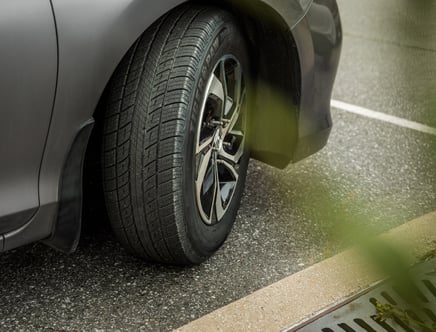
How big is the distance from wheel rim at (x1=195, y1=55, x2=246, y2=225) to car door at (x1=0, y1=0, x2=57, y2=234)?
54 cm

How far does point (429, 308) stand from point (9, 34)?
4.47ft

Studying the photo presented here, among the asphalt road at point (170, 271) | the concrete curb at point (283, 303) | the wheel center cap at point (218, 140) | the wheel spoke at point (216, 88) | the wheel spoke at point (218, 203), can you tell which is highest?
the wheel spoke at point (216, 88)

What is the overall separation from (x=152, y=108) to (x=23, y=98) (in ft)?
1.46

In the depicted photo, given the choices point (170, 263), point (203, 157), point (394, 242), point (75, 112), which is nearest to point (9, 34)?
point (75, 112)

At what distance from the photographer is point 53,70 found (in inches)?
70.3

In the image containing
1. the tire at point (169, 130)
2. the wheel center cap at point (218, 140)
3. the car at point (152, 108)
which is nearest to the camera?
the car at point (152, 108)

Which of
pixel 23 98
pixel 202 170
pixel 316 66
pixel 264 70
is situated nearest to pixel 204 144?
pixel 202 170

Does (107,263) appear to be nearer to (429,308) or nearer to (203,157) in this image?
(203,157)

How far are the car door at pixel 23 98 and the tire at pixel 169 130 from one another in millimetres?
315

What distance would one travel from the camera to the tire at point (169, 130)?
6.89ft

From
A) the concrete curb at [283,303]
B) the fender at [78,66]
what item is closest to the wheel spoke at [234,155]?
the concrete curb at [283,303]

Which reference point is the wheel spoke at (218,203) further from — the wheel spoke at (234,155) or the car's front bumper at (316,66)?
the car's front bumper at (316,66)

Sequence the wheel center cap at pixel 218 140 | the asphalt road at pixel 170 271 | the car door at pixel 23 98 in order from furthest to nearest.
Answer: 1. the wheel center cap at pixel 218 140
2. the asphalt road at pixel 170 271
3. the car door at pixel 23 98

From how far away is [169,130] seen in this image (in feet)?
6.91
